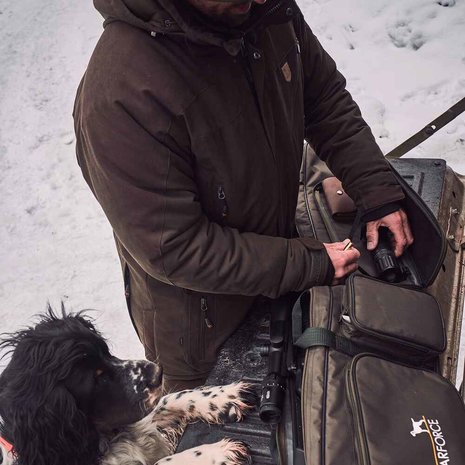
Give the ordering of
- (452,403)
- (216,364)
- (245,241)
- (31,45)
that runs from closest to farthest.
→ (452,403), (245,241), (216,364), (31,45)

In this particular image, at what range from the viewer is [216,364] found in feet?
8.12

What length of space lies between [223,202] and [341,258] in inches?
21.6

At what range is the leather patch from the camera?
2.23 metres

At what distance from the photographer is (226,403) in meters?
2.29

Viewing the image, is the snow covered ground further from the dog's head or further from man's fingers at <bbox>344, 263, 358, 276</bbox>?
man's fingers at <bbox>344, 263, 358, 276</bbox>

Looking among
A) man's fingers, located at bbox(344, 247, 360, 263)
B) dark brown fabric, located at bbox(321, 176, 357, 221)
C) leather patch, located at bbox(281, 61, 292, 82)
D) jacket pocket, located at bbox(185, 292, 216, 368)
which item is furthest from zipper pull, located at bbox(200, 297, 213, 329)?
leather patch, located at bbox(281, 61, 292, 82)

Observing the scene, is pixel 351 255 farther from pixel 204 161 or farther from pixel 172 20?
pixel 172 20

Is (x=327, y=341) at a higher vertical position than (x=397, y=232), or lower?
lower

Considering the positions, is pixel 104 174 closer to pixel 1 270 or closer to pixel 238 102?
pixel 238 102

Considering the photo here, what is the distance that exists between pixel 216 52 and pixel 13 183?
4.01 meters

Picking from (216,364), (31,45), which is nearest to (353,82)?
(31,45)

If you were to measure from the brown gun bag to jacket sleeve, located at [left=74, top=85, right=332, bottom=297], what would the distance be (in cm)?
17

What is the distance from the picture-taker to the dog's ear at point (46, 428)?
2.21 m

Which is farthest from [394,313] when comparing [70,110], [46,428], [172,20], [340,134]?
[70,110]
